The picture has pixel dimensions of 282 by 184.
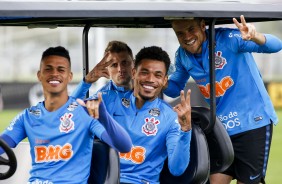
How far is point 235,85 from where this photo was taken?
585 centimetres

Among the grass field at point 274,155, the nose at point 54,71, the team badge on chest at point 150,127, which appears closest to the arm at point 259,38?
the team badge on chest at point 150,127

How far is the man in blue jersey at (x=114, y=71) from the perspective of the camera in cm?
566

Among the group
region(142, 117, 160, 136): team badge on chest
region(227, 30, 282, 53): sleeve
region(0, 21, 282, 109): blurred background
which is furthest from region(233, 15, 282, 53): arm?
region(0, 21, 282, 109): blurred background

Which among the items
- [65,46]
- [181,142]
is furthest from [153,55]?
[65,46]

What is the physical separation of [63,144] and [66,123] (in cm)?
11

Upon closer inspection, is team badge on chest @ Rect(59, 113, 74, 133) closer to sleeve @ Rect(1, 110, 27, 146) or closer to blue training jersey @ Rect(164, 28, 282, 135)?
sleeve @ Rect(1, 110, 27, 146)

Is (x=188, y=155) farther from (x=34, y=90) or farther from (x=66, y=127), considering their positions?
(x=34, y=90)

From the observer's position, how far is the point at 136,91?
554 centimetres

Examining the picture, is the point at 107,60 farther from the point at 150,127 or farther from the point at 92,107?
the point at 92,107

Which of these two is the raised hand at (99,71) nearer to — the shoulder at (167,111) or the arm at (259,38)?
the shoulder at (167,111)

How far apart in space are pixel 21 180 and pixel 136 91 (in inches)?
39.5

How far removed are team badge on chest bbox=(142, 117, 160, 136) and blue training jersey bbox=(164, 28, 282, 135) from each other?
449 millimetres

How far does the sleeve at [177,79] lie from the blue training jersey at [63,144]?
0.97 metres

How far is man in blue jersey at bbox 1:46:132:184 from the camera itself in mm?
5129
